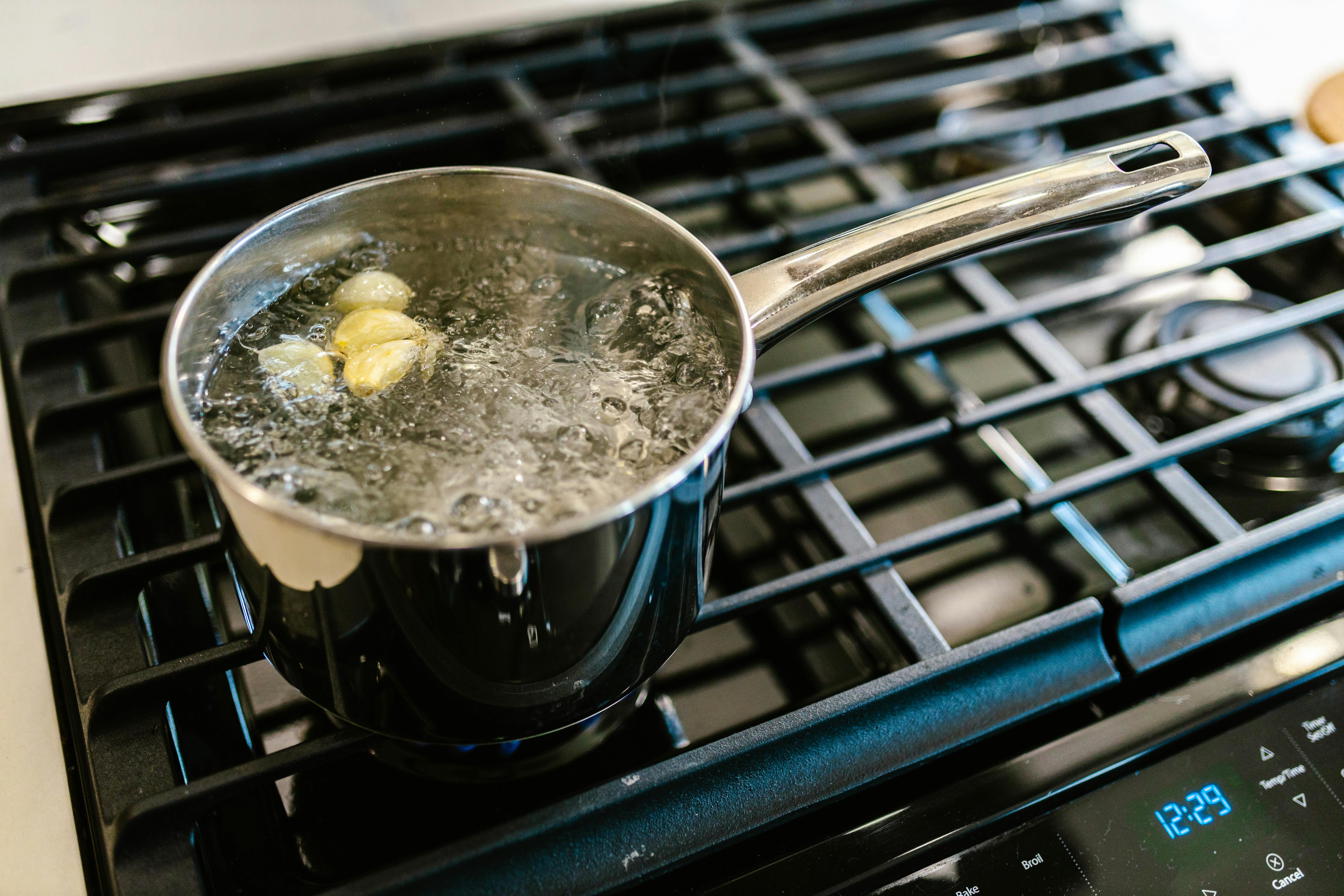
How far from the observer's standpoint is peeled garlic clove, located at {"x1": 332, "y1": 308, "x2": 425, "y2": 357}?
0.48 m

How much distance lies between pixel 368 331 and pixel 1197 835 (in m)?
0.46

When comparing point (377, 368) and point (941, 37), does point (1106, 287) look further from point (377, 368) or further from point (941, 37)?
point (377, 368)

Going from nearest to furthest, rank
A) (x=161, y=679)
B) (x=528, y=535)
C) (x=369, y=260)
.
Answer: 1. (x=528, y=535)
2. (x=161, y=679)
3. (x=369, y=260)

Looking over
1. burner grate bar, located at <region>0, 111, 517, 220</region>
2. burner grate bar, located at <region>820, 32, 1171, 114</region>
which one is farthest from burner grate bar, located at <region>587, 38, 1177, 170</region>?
burner grate bar, located at <region>0, 111, 517, 220</region>

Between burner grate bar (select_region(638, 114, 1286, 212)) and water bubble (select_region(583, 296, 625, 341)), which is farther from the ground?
burner grate bar (select_region(638, 114, 1286, 212))

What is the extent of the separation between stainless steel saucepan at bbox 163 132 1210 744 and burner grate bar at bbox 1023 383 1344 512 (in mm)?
140

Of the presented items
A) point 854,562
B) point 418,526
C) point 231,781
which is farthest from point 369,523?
point 854,562

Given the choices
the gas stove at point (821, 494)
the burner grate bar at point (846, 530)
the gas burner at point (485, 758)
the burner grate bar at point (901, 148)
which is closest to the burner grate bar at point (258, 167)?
the gas stove at point (821, 494)

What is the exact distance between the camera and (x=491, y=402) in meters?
0.47

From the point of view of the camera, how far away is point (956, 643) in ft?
1.80

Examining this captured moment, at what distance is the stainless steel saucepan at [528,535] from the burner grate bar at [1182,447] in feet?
0.46

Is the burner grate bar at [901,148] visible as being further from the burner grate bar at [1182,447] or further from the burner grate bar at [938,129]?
the burner grate bar at [1182,447]

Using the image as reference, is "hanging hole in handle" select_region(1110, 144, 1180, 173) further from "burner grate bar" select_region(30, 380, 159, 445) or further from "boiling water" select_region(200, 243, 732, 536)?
"burner grate bar" select_region(30, 380, 159, 445)

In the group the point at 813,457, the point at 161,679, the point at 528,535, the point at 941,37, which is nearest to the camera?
the point at 528,535
